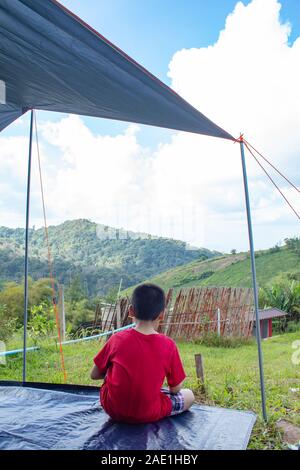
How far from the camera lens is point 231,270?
945 centimetres

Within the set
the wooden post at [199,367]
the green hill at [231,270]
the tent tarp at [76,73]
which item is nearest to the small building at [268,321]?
the green hill at [231,270]

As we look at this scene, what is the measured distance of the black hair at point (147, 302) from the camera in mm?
1924

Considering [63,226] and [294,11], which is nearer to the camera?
[294,11]

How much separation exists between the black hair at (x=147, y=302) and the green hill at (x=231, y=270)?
5.13 meters

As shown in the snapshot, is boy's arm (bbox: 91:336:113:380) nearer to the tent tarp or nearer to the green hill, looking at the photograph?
the tent tarp

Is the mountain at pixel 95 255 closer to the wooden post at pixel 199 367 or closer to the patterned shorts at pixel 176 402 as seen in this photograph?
the wooden post at pixel 199 367

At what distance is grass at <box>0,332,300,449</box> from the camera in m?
2.72

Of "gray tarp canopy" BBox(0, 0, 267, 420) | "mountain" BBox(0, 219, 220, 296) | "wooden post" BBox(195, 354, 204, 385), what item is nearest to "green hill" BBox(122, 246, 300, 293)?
"mountain" BBox(0, 219, 220, 296)

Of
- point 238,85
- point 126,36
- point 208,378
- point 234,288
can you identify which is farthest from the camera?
point 234,288

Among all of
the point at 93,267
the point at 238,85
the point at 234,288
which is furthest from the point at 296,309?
the point at 238,85

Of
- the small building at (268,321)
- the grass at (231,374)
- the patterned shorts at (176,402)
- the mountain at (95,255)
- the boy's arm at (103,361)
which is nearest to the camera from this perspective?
the boy's arm at (103,361)
